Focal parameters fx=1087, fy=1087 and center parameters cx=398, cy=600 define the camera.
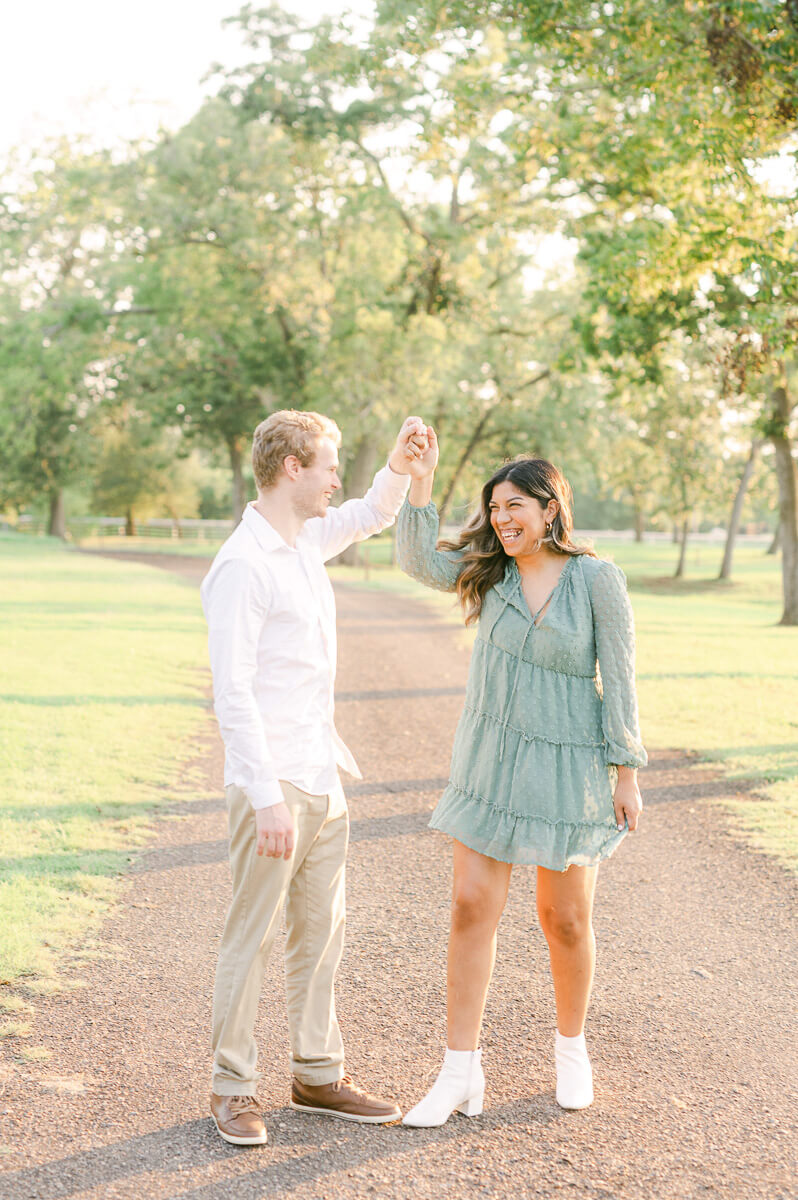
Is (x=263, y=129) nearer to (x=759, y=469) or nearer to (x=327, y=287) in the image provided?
(x=327, y=287)

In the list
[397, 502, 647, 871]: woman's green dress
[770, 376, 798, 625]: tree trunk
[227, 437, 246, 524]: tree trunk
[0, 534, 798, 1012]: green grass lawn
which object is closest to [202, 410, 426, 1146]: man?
[397, 502, 647, 871]: woman's green dress

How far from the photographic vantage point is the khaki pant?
3266 mm

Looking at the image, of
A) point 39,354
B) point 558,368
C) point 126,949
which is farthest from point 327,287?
point 126,949

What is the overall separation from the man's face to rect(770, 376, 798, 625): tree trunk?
806 inches

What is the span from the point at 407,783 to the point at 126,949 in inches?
138

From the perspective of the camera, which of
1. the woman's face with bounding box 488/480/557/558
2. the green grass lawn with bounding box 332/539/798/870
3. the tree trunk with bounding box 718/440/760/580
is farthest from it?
the tree trunk with bounding box 718/440/760/580

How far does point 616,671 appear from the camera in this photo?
3451 millimetres

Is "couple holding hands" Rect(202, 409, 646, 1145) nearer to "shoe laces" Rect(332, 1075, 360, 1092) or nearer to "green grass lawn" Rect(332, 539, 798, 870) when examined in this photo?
"shoe laces" Rect(332, 1075, 360, 1092)

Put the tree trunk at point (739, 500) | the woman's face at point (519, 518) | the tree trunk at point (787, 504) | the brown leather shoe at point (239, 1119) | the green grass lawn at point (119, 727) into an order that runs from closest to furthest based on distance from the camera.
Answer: the brown leather shoe at point (239, 1119)
the woman's face at point (519, 518)
the green grass lawn at point (119, 727)
the tree trunk at point (787, 504)
the tree trunk at point (739, 500)

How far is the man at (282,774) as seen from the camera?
123 inches

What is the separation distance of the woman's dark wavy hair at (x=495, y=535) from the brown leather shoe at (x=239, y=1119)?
5.49 ft

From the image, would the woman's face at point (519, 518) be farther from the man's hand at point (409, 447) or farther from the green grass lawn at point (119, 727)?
the green grass lawn at point (119, 727)

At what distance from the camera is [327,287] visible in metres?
32.6

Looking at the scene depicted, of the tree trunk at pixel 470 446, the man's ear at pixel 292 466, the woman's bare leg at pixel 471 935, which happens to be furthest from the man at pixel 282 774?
the tree trunk at pixel 470 446
